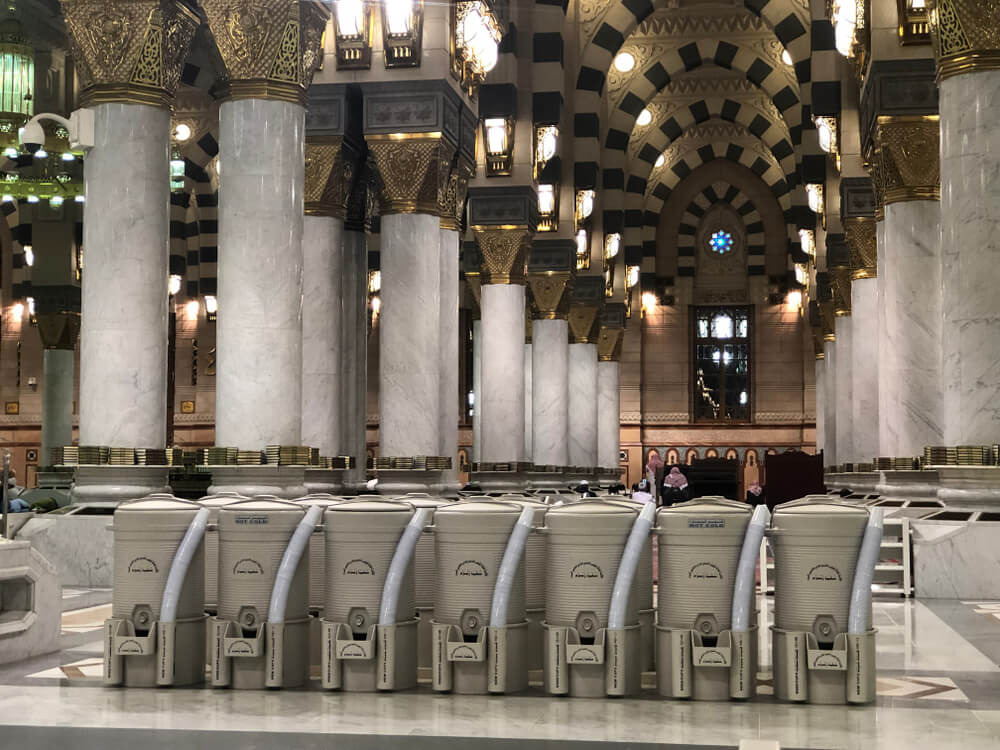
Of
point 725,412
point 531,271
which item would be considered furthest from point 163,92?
point 725,412

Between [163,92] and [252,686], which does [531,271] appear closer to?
[163,92]

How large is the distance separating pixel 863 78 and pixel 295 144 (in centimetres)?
833

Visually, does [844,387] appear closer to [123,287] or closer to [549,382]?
[549,382]

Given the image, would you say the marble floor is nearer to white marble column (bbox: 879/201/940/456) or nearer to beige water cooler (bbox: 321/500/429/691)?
beige water cooler (bbox: 321/500/429/691)

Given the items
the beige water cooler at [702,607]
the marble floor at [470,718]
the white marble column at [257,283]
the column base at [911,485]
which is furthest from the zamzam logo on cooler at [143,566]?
the column base at [911,485]

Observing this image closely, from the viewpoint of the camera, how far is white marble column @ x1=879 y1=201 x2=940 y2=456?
15172mm

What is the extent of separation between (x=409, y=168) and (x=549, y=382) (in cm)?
1110

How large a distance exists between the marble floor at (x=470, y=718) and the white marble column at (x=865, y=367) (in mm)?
15436

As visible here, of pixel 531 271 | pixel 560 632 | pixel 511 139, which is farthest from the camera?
pixel 531 271

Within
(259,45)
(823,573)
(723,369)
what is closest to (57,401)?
(259,45)

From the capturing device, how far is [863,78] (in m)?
15.9

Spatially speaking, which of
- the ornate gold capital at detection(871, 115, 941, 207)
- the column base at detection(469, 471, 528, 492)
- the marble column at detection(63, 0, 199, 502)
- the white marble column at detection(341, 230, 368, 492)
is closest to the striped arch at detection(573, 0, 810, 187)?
the column base at detection(469, 471, 528, 492)

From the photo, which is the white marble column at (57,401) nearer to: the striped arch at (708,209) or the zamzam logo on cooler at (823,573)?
the zamzam logo on cooler at (823,573)

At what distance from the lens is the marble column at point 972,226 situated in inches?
425
